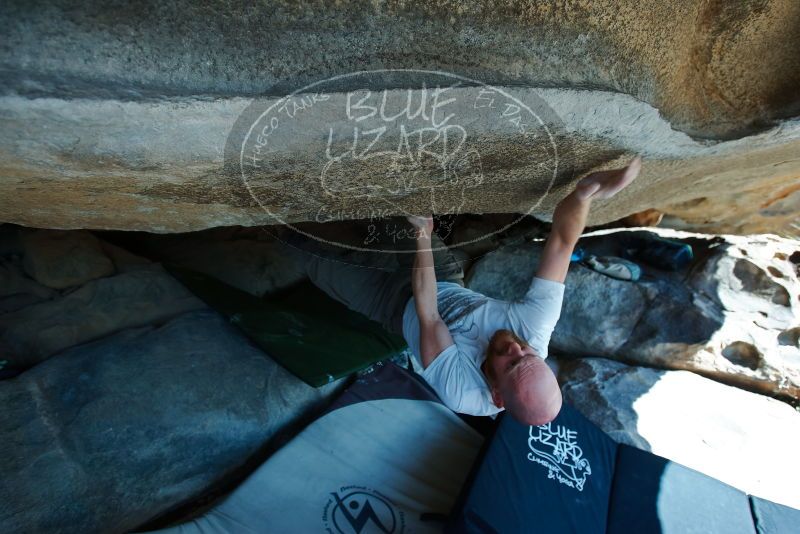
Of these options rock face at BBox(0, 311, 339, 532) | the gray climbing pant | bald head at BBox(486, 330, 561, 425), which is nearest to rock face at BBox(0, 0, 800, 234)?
the gray climbing pant

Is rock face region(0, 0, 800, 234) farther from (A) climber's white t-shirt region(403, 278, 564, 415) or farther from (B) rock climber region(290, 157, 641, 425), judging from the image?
(A) climber's white t-shirt region(403, 278, 564, 415)

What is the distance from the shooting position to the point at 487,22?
86 cm

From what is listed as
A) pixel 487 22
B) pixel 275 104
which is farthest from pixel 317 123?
pixel 487 22

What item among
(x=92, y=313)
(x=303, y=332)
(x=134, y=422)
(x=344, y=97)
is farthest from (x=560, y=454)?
(x=92, y=313)

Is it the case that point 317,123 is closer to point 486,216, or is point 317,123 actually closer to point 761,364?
point 486,216

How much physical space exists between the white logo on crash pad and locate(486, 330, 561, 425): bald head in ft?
2.42

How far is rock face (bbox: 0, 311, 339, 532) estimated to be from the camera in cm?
139

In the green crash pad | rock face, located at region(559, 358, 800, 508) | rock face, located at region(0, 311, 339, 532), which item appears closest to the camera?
rock face, located at region(0, 311, 339, 532)

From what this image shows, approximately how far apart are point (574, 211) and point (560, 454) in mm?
1089

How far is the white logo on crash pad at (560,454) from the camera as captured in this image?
5.97 ft

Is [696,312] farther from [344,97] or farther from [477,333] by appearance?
[344,97]

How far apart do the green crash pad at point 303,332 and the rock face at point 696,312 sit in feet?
2.68

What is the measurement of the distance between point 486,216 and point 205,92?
68.4 inches

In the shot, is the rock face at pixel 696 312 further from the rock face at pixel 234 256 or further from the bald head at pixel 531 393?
the bald head at pixel 531 393
